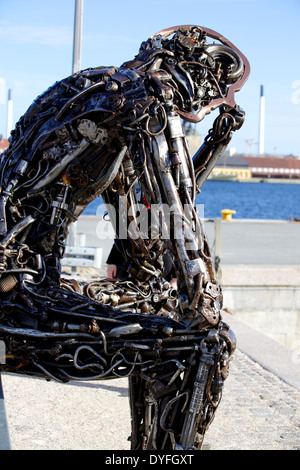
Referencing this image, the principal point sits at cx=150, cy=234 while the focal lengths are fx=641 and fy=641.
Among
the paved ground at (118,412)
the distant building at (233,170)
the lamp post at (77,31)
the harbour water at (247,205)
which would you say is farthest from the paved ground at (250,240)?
the distant building at (233,170)

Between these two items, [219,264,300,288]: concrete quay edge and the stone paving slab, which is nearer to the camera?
the stone paving slab

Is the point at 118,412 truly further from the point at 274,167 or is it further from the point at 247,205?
the point at 274,167

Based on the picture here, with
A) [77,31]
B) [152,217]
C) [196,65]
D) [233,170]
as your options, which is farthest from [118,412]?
[233,170]

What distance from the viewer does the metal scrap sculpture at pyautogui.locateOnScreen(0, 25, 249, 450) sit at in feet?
9.91

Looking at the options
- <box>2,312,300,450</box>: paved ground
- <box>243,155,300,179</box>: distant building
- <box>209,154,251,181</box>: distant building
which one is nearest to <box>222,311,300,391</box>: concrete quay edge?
<box>2,312,300,450</box>: paved ground

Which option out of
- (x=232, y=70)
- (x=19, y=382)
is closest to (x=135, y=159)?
(x=232, y=70)

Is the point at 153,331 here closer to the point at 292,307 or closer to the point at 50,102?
the point at 50,102

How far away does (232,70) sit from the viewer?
3.72m

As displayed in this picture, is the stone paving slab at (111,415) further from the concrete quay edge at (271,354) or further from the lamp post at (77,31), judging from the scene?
the lamp post at (77,31)

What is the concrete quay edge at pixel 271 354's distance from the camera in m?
5.93

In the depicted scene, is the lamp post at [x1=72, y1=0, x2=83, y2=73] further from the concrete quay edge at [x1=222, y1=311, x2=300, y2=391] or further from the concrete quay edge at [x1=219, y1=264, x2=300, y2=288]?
the concrete quay edge at [x1=222, y1=311, x2=300, y2=391]

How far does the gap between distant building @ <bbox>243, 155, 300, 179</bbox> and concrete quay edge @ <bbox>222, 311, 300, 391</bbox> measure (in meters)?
96.3

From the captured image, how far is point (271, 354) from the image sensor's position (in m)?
6.59

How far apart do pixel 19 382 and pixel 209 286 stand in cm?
303
